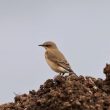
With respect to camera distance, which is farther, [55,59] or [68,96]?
[55,59]

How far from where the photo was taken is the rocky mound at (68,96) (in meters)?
11.8

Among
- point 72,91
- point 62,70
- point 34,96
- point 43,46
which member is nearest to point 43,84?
point 34,96

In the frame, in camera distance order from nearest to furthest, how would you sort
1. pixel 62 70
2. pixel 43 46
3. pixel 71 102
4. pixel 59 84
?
pixel 71 102
pixel 59 84
pixel 62 70
pixel 43 46

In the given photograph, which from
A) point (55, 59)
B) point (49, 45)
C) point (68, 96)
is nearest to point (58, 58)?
point (55, 59)

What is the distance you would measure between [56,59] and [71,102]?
6.45 meters

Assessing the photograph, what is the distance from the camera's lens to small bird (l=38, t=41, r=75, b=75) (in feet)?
57.3

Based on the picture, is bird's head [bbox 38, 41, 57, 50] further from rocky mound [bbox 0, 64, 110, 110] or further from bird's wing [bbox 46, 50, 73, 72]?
rocky mound [bbox 0, 64, 110, 110]

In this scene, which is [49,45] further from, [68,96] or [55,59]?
[68,96]

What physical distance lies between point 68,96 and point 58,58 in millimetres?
6235

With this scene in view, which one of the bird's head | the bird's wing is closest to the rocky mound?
the bird's wing

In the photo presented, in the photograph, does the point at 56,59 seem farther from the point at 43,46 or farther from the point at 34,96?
the point at 34,96

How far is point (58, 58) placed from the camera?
18156 millimetres

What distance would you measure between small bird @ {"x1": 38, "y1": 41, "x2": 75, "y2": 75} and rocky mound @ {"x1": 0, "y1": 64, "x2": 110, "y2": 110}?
156 inches

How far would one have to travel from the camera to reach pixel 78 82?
40.9ft
